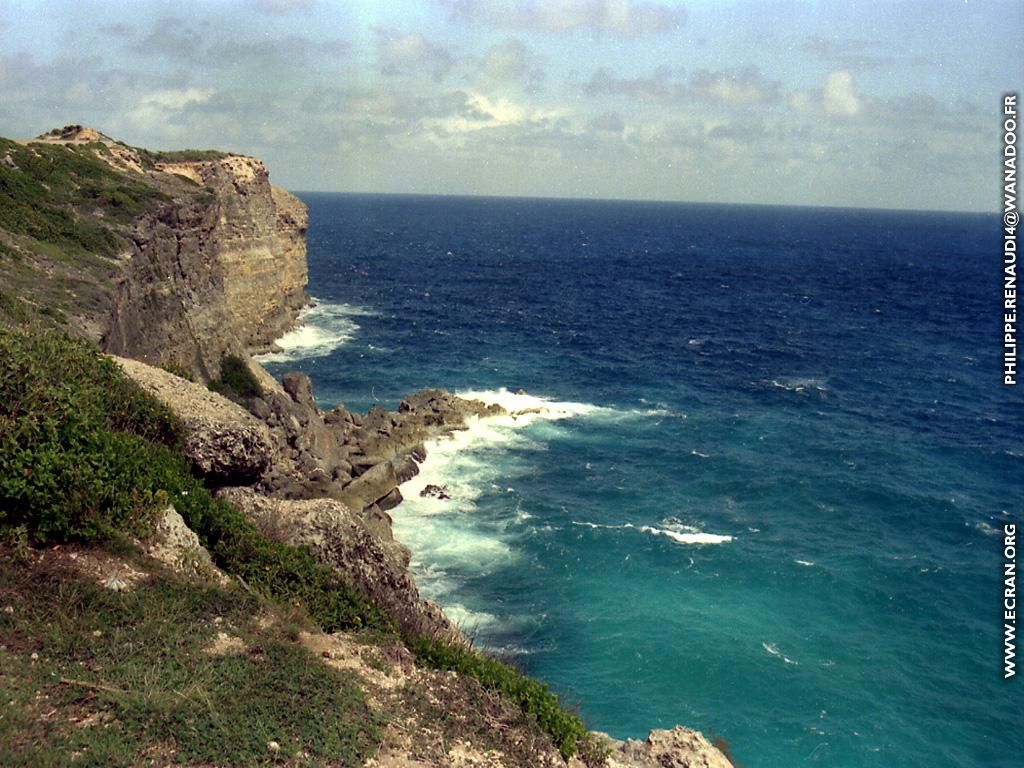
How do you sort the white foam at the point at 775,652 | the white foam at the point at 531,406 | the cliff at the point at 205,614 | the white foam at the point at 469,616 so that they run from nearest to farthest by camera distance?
the cliff at the point at 205,614 → the white foam at the point at 775,652 → the white foam at the point at 469,616 → the white foam at the point at 531,406

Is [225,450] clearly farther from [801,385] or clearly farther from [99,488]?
[801,385]

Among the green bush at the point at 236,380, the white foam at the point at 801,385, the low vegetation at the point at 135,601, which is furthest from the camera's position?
the white foam at the point at 801,385

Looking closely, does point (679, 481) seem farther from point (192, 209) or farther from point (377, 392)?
point (192, 209)

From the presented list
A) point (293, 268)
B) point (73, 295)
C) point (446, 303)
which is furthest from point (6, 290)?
point (446, 303)

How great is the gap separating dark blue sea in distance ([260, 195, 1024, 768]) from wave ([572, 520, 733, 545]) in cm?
17

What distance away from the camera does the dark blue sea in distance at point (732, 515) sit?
104 ft

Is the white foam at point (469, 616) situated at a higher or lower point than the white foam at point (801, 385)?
lower

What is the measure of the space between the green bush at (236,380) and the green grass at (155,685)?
3560 centimetres

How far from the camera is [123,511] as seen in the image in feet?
49.6

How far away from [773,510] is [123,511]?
4064 cm

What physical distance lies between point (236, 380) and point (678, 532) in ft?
94.3

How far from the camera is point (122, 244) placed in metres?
42.7

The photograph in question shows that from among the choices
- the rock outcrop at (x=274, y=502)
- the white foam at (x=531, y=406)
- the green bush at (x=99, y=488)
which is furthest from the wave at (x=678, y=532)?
the green bush at (x=99, y=488)

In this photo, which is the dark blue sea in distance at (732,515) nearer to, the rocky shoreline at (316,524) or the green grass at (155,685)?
the rocky shoreline at (316,524)
